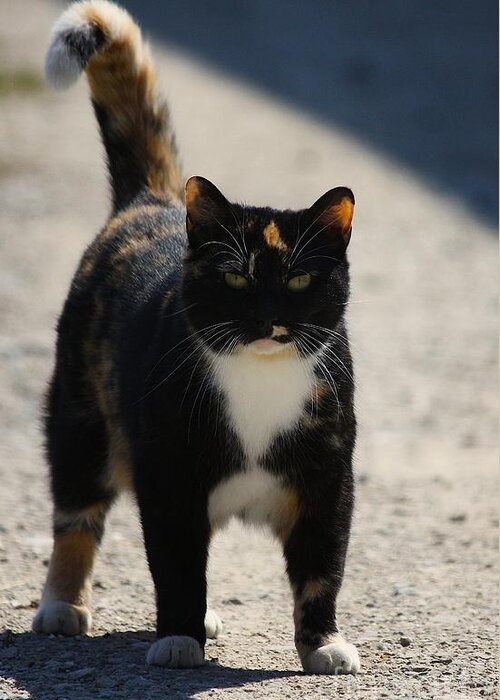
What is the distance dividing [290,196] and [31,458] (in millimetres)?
4958

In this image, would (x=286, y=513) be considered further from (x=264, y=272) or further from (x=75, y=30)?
(x=75, y=30)

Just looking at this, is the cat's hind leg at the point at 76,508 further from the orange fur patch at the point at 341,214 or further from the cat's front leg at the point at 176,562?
the orange fur patch at the point at 341,214

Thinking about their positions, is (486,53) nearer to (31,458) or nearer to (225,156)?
(225,156)

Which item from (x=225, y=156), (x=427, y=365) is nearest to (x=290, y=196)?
(x=225, y=156)

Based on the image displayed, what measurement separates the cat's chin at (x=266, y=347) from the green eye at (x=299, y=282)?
156mm

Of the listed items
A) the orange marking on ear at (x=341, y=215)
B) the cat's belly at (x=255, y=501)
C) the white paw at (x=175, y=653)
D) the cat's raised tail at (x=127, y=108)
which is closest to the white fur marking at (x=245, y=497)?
the cat's belly at (x=255, y=501)

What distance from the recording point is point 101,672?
399 centimetres

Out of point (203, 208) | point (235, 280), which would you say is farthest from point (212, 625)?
point (203, 208)

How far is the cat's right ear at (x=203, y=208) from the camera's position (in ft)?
13.2

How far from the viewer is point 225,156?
1241cm

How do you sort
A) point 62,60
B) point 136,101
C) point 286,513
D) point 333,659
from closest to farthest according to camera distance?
1. point 333,659
2. point 286,513
3. point 62,60
4. point 136,101

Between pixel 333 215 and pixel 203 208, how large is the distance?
0.37m

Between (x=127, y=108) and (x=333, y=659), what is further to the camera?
(x=127, y=108)

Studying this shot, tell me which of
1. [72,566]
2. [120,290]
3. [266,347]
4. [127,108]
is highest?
[127,108]
